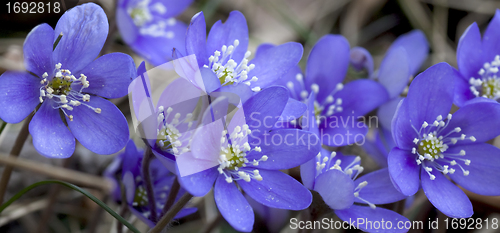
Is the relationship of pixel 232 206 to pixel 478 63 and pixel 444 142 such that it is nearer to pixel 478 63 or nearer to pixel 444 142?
pixel 444 142

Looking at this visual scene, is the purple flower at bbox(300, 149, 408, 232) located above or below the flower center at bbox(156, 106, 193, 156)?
below

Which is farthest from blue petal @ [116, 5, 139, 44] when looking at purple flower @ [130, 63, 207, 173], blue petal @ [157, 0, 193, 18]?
purple flower @ [130, 63, 207, 173]

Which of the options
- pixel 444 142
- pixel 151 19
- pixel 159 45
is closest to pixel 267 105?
pixel 444 142

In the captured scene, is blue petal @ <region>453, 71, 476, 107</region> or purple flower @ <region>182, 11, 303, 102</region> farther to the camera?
blue petal @ <region>453, 71, 476, 107</region>

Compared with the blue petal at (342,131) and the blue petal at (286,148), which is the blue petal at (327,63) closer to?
the blue petal at (342,131)

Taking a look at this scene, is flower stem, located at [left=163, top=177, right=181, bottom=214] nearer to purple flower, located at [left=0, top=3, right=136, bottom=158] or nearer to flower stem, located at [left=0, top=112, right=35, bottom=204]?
purple flower, located at [left=0, top=3, right=136, bottom=158]

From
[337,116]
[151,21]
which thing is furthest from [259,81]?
[151,21]

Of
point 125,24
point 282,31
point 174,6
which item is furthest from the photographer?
point 282,31
